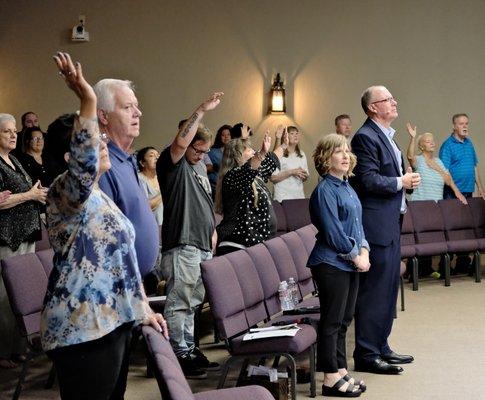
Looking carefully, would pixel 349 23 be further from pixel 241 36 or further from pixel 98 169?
pixel 98 169

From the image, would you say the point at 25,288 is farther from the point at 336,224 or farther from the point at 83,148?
the point at 83,148

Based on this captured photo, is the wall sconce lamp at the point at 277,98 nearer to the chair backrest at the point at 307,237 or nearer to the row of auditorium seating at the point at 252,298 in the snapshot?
the chair backrest at the point at 307,237

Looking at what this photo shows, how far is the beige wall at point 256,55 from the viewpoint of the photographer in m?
10.8

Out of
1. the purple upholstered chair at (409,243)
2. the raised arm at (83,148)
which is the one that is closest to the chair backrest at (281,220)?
the purple upholstered chair at (409,243)

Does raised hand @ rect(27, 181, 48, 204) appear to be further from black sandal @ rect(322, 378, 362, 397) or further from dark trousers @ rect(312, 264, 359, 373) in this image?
black sandal @ rect(322, 378, 362, 397)

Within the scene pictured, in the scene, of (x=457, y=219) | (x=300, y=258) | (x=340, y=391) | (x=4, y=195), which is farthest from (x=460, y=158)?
(x=4, y=195)

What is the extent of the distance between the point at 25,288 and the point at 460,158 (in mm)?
6352

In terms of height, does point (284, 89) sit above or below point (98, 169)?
above

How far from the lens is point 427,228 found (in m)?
9.12

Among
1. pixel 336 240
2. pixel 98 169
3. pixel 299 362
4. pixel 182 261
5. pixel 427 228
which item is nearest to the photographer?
pixel 98 169

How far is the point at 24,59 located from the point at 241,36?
261 centimetres

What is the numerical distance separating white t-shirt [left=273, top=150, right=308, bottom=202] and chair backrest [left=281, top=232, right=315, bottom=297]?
374 centimetres

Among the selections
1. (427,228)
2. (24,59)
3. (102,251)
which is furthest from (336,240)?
(24,59)

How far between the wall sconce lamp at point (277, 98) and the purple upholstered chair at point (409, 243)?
2.36 metres
